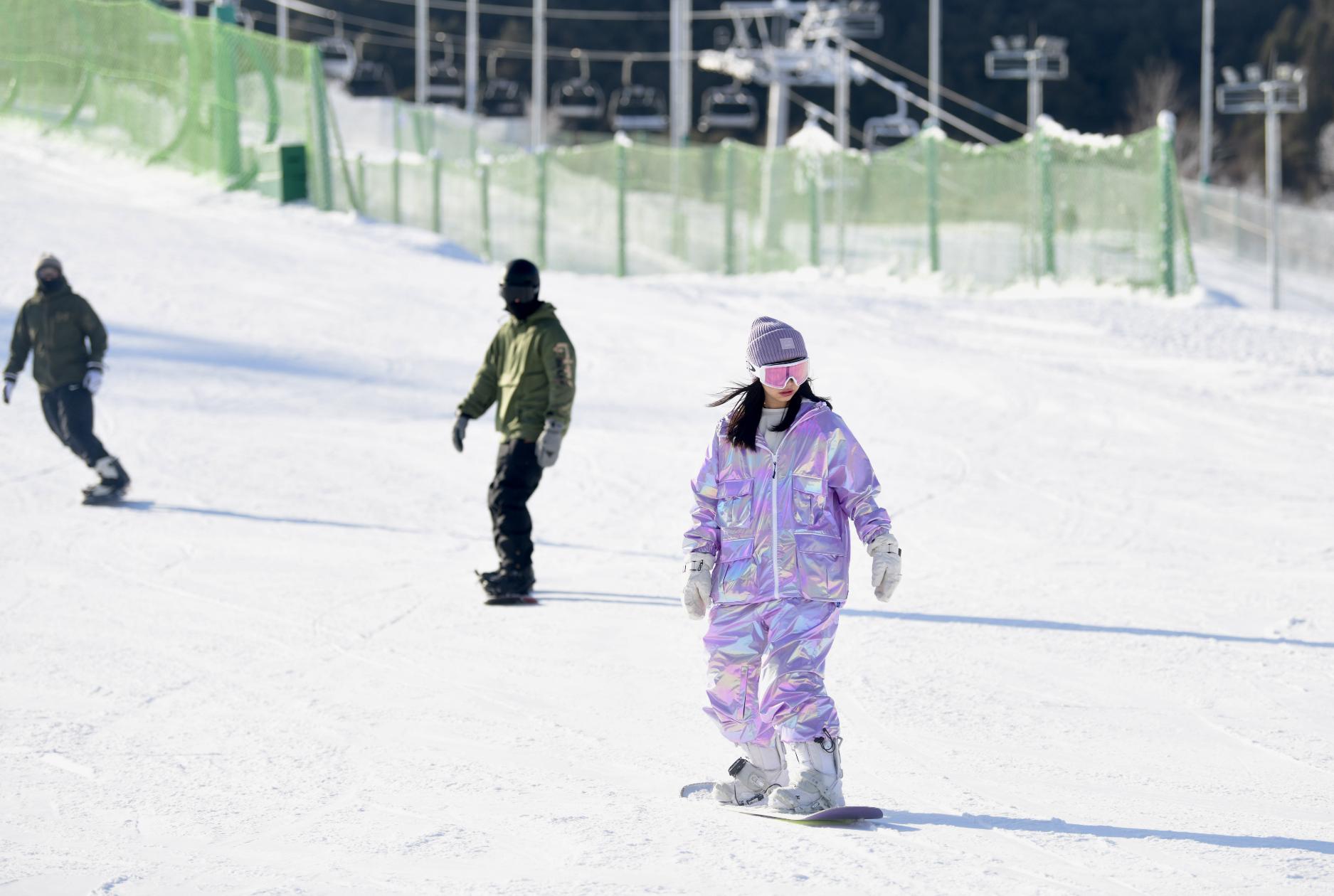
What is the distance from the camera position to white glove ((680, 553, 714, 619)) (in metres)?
4.88

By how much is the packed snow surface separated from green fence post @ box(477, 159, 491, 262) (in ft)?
31.9

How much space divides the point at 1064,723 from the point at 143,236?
57.3 ft

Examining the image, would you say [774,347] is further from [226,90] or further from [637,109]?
[637,109]

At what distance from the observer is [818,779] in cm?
483

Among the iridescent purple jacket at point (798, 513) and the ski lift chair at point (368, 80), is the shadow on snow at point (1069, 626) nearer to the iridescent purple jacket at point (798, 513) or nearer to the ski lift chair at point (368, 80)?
the iridescent purple jacket at point (798, 513)

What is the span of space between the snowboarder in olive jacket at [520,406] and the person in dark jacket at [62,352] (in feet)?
11.4

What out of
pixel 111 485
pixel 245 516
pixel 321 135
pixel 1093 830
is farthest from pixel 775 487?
pixel 321 135

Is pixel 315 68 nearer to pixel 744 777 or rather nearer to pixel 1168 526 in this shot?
pixel 1168 526

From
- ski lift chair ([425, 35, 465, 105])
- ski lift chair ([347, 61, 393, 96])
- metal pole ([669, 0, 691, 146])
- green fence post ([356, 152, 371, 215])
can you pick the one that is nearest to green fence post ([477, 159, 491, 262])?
green fence post ([356, 152, 371, 215])

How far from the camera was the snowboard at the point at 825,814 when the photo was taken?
4781 millimetres

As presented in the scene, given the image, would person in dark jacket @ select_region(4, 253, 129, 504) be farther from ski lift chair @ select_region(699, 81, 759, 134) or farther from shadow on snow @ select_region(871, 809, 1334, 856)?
ski lift chair @ select_region(699, 81, 759, 134)

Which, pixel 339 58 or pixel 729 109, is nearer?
pixel 729 109

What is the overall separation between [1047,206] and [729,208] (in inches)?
258

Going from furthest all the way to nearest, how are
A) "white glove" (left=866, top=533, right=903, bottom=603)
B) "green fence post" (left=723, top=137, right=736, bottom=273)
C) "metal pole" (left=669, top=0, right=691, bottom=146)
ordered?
"metal pole" (left=669, top=0, right=691, bottom=146), "green fence post" (left=723, top=137, right=736, bottom=273), "white glove" (left=866, top=533, right=903, bottom=603)
